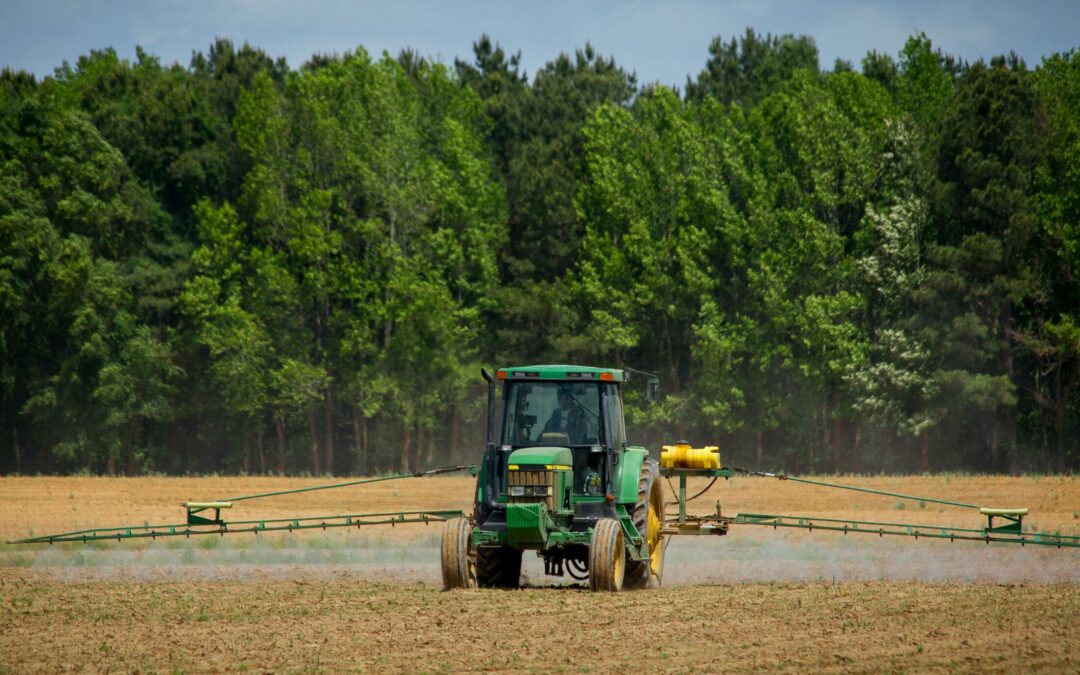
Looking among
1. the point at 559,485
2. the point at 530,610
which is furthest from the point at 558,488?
the point at 530,610

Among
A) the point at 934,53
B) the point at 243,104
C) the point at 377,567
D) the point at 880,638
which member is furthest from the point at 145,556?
the point at 934,53

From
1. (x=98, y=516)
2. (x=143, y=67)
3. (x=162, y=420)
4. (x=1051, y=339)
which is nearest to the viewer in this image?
(x=98, y=516)

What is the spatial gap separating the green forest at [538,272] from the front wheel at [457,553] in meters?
37.6

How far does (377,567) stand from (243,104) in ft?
144

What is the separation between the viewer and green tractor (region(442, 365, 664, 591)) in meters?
18.7

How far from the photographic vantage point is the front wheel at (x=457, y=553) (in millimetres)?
18844

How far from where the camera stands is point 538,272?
66188 millimetres

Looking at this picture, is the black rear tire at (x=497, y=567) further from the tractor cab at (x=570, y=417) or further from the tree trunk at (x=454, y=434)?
the tree trunk at (x=454, y=434)

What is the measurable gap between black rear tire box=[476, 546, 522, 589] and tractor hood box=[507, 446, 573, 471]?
132cm

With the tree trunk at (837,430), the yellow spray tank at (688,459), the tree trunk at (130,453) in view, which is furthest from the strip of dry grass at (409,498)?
the tree trunk at (130,453)

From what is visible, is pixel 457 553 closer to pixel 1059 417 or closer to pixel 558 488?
pixel 558 488

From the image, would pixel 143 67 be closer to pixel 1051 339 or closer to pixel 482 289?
pixel 482 289

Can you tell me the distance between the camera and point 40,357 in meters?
62.1

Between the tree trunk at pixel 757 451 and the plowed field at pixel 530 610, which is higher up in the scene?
the tree trunk at pixel 757 451
